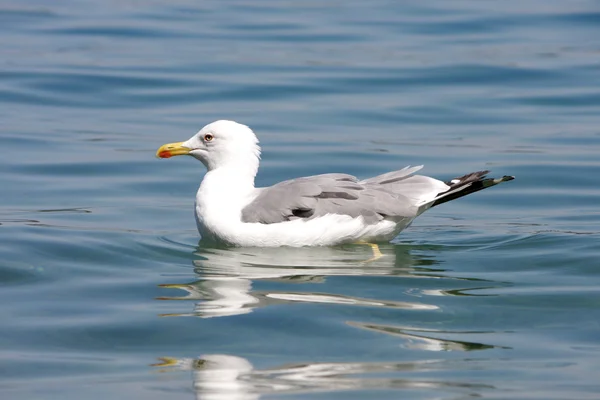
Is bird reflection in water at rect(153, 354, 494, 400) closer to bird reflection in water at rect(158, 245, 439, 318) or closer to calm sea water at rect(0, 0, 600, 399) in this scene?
calm sea water at rect(0, 0, 600, 399)

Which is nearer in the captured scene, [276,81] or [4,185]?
[4,185]

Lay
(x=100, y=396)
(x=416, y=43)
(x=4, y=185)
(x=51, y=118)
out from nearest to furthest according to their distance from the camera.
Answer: (x=100, y=396), (x=4, y=185), (x=51, y=118), (x=416, y=43)

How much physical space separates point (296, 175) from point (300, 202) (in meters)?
3.57

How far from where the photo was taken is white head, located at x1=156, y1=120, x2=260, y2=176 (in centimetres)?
1014

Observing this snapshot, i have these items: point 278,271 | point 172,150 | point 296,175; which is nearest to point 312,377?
point 278,271

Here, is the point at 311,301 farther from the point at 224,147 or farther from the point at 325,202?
the point at 224,147

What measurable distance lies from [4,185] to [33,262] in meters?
3.22

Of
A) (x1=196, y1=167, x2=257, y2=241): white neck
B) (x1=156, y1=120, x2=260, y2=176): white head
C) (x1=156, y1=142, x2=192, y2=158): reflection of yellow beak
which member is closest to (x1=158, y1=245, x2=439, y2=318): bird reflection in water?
(x1=196, y1=167, x2=257, y2=241): white neck

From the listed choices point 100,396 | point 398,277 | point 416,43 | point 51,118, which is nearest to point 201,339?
point 100,396

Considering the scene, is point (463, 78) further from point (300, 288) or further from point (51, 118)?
point (300, 288)

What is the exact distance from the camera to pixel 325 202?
9.61 m

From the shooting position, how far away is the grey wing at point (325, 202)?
31.3 ft

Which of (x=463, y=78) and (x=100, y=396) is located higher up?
(x=463, y=78)

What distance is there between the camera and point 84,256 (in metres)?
9.70
